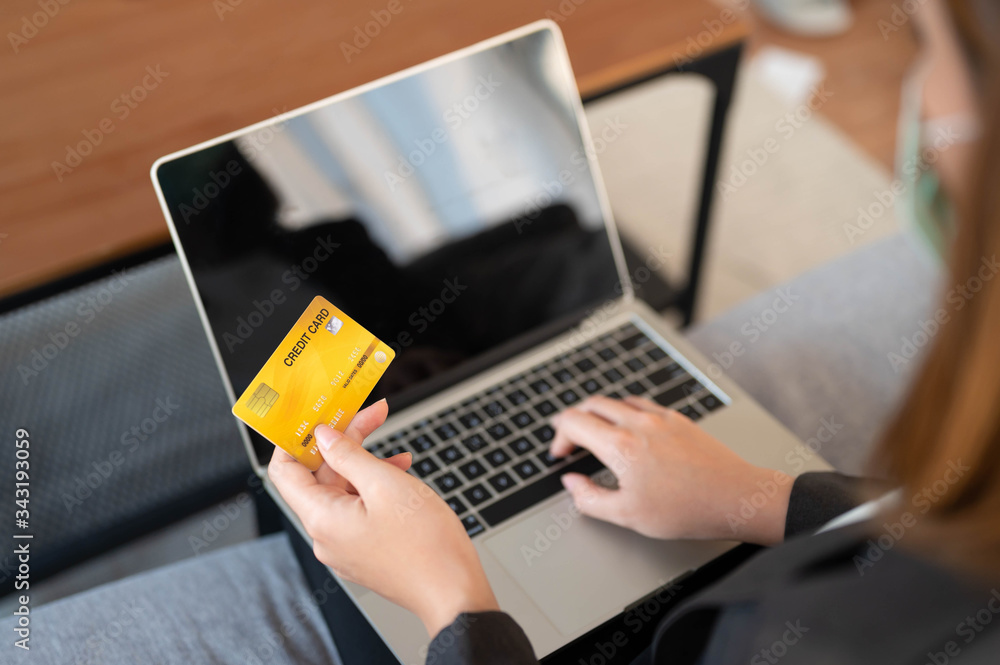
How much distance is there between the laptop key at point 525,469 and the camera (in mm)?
843

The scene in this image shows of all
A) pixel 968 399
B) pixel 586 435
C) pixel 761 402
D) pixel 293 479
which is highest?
pixel 968 399

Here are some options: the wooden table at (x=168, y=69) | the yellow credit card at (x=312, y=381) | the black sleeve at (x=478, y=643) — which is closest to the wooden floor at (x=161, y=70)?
the wooden table at (x=168, y=69)

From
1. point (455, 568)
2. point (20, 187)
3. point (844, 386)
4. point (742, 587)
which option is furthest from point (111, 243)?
point (844, 386)

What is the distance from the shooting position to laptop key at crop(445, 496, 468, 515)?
81 centimetres

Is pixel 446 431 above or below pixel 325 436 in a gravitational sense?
below

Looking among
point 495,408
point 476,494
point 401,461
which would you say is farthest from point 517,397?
point 401,461

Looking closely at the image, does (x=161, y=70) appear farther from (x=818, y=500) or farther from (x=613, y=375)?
(x=818, y=500)

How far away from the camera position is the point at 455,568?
596 millimetres

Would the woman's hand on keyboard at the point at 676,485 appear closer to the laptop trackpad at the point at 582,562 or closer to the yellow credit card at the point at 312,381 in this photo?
the laptop trackpad at the point at 582,562

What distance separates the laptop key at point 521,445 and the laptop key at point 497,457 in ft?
0.04

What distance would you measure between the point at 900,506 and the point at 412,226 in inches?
22.4

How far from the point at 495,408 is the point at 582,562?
20cm

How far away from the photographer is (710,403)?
3.02 ft

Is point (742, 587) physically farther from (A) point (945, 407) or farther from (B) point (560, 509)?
(B) point (560, 509)
